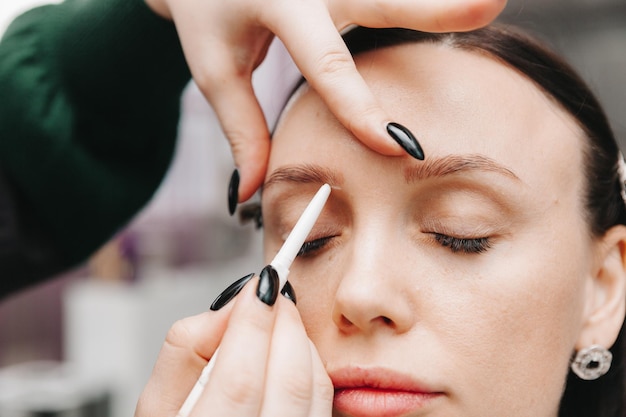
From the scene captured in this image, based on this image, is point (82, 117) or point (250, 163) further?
point (82, 117)

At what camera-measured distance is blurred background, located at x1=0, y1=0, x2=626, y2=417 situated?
2322mm

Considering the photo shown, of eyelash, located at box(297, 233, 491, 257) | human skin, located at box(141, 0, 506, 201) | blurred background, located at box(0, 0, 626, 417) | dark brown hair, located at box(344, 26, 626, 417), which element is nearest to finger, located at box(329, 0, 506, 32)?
human skin, located at box(141, 0, 506, 201)

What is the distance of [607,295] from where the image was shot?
93cm

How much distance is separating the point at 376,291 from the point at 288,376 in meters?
0.18

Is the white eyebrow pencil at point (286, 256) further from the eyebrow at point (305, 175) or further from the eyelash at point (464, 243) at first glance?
the eyelash at point (464, 243)

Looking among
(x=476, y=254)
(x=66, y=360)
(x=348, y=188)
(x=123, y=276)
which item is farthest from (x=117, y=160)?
(x=66, y=360)

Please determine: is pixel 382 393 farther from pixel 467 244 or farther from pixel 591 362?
pixel 591 362

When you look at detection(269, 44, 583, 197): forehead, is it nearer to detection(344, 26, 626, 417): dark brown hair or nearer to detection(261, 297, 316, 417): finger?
detection(344, 26, 626, 417): dark brown hair

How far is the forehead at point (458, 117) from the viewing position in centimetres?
82

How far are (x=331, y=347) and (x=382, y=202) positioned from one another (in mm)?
186

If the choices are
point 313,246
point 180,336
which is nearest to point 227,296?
point 180,336

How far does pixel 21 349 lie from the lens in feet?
8.61

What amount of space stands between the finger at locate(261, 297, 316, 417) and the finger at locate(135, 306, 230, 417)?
70mm

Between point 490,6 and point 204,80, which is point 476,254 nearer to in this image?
point 490,6
